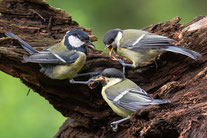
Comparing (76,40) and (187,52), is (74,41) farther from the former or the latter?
(187,52)

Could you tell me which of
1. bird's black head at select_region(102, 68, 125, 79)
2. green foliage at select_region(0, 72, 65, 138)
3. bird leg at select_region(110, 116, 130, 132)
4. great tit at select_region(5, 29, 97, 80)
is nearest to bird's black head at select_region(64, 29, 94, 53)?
great tit at select_region(5, 29, 97, 80)

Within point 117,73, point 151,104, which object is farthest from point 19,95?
point 151,104

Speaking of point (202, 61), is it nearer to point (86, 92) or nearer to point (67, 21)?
point (86, 92)

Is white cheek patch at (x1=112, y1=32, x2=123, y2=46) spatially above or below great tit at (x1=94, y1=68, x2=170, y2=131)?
above

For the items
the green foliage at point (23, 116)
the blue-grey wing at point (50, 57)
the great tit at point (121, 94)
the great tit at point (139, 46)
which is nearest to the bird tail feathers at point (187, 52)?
the great tit at point (139, 46)

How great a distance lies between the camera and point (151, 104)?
2369 millimetres

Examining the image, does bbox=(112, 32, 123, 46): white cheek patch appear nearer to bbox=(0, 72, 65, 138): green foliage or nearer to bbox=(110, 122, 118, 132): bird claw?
bbox=(110, 122, 118, 132): bird claw

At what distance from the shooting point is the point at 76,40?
9.24ft

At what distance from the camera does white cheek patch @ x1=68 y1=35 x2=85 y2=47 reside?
280 cm

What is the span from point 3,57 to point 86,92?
2.35ft

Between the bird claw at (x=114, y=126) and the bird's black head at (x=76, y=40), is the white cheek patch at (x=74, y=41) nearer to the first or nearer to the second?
the bird's black head at (x=76, y=40)

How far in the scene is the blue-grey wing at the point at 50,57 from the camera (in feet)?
8.17

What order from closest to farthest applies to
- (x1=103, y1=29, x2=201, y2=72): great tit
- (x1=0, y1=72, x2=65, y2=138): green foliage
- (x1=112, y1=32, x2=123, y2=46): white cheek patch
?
(x1=103, y1=29, x2=201, y2=72): great tit → (x1=112, y1=32, x2=123, y2=46): white cheek patch → (x1=0, y1=72, x2=65, y2=138): green foliage

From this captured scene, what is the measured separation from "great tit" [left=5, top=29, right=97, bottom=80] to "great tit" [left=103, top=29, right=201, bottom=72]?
1.27 feet
